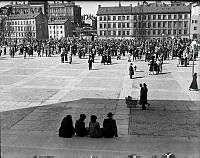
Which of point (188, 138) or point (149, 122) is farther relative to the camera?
point (149, 122)

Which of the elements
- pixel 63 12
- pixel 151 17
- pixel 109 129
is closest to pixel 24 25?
A: pixel 63 12

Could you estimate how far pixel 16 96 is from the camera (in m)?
16.2

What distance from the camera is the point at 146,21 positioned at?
10550 centimetres

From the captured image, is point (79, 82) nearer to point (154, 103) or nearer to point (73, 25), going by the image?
point (154, 103)

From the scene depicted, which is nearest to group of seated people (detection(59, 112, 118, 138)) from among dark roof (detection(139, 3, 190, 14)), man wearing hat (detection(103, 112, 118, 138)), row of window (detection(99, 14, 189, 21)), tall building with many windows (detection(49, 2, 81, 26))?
man wearing hat (detection(103, 112, 118, 138))

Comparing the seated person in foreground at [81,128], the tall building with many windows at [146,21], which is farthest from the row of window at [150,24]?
the seated person in foreground at [81,128]

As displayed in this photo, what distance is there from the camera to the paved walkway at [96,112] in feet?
29.5

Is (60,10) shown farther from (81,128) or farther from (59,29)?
(81,128)

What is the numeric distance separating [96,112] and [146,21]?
96.0m

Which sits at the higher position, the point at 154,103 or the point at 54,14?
the point at 54,14

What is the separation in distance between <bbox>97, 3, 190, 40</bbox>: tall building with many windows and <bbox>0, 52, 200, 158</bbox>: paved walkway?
80707 mm

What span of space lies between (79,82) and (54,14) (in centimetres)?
13288

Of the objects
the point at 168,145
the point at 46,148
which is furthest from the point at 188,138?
the point at 46,148

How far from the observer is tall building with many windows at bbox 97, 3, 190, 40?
102m
